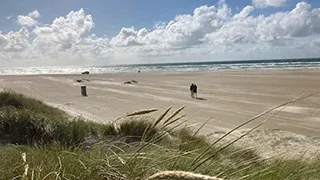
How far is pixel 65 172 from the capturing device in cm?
274

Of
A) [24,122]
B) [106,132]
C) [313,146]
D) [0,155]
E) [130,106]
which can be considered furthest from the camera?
[130,106]

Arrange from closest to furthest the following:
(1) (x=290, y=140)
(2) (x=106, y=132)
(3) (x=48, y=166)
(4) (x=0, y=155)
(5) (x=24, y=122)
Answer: (3) (x=48, y=166)
(4) (x=0, y=155)
(5) (x=24, y=122)
(2) (x=106, y=132)
(1) (x=290, y=140)

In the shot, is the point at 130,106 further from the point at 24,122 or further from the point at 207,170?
the point at 207,170

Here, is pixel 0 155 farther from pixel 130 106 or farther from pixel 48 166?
pixel 130 106

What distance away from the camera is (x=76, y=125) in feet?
25.9

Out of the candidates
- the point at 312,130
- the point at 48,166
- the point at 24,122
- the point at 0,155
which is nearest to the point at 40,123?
the point at 24,122

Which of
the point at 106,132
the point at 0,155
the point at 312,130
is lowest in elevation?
the point at 312,130

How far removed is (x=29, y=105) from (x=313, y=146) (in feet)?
29.1

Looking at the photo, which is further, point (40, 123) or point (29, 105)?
point (29, 105)

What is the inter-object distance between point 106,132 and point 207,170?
5.72 metres

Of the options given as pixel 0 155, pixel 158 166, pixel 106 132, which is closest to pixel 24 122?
pixel 106 132

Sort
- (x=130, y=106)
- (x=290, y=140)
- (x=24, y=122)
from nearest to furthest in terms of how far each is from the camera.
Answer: (x=24, y=122) → (x=290, y=140) → (x=130, y=106)

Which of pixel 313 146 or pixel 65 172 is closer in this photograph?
pixel 65 172

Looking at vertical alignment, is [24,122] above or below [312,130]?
above
